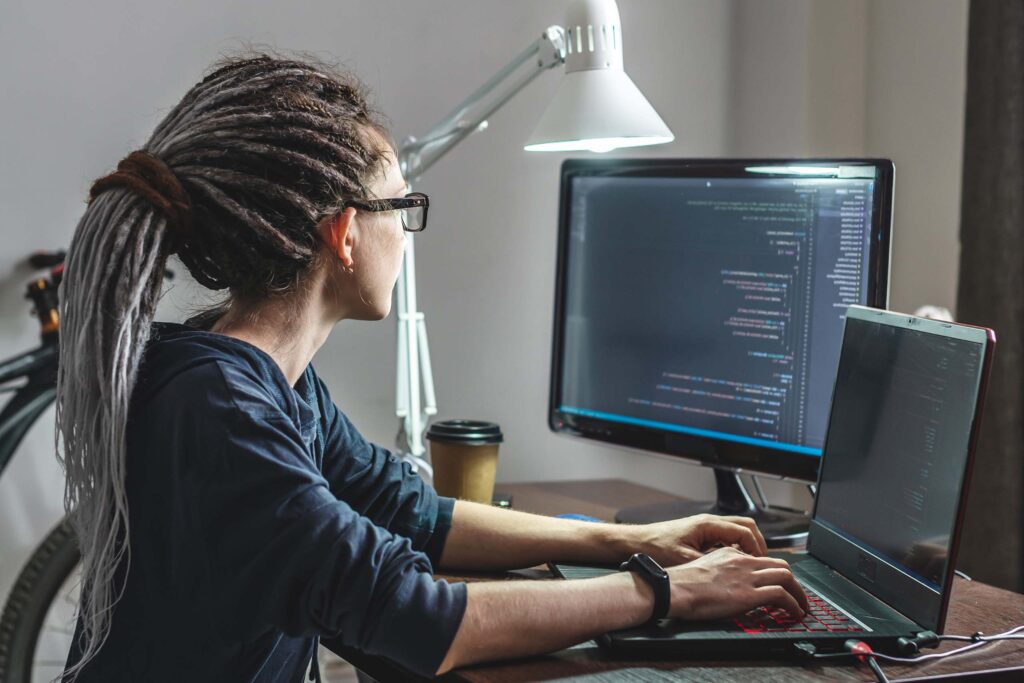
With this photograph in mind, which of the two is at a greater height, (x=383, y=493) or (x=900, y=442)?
(x=900, y=442)

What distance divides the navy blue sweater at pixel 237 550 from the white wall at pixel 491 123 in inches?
32.6

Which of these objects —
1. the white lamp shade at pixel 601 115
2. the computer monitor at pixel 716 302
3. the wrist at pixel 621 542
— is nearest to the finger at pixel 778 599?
the wrist at pixel 621 542

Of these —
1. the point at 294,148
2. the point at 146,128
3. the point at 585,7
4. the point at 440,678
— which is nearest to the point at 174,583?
the point at 440,678

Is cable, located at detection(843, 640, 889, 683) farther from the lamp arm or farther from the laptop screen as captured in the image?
the lamp arm

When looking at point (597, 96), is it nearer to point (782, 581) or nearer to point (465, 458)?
point (465, 458)

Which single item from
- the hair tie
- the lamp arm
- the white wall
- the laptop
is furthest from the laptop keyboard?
the white wall

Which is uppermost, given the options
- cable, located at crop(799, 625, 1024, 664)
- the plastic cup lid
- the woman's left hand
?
the plastic cup lid

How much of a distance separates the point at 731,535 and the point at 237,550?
1.81ft

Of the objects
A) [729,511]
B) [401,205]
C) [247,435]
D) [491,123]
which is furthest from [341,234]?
[491,123]

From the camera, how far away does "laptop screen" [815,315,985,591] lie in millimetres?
957

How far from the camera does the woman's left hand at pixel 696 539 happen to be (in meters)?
1.17

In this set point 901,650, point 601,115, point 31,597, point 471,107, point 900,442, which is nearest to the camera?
point 901,650

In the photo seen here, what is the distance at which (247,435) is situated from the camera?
2.85 feet

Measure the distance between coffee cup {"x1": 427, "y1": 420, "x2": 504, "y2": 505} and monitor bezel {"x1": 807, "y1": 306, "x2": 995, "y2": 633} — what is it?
0.43 metres
